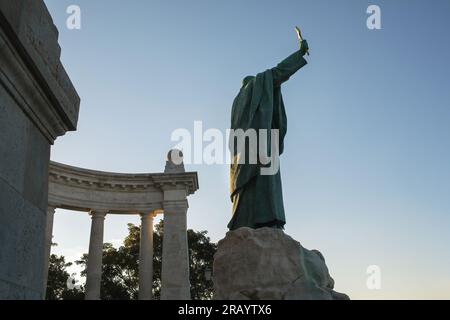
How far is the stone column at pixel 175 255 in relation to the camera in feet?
144

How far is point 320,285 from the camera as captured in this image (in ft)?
49.7

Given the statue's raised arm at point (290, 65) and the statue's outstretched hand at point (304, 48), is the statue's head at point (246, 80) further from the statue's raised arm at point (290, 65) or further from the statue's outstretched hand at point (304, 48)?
the statue's outstretched hand at point (304, 48)

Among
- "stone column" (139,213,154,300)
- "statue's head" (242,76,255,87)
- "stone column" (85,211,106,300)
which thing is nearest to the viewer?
"statue's head" (242,76,255,87)

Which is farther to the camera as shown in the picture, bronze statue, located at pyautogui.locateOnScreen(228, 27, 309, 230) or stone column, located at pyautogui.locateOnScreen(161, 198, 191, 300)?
stone column, located at pyautogui.locateOnScreen(161, 198, 191, 300)

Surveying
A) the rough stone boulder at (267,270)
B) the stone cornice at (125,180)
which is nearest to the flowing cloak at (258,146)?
the rough stone boulder at (267,270)

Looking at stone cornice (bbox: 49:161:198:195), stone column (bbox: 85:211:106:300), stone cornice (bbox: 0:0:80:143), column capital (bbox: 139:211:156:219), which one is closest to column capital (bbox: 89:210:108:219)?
stone column (bbox: 85:211:106:300)

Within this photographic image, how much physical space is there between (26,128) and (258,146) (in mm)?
13303

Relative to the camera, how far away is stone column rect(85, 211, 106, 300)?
145 ft

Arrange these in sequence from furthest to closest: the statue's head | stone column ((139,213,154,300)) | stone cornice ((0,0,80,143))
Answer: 1. stone column ((139,213,154,300))
2. the statue's head
3. stone cornice ((0,0,80,143))

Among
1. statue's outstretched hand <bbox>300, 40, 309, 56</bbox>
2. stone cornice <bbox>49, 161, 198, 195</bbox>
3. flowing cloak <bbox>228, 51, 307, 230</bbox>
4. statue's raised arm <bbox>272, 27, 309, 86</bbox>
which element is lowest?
flowing cloak <bbox>228, 51, 307, 230</bbox>

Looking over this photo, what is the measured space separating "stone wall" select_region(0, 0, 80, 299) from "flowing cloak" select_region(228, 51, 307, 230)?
11.9m

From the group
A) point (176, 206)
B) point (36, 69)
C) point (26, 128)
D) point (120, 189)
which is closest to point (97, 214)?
point (120, 189)

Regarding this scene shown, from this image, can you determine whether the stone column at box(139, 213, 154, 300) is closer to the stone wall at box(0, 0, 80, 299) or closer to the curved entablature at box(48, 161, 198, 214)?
the curved entablature at box(48, 161, 198, 214)
